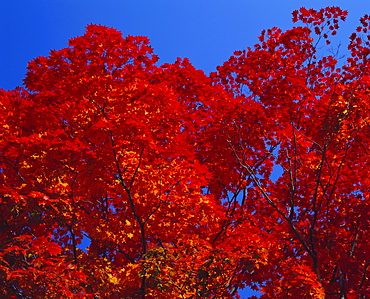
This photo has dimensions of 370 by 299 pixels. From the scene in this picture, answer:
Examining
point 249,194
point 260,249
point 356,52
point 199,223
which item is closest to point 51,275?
point 199,223

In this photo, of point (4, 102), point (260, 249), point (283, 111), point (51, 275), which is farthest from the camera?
point (283, 111)

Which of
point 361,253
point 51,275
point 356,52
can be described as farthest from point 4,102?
point 356,52

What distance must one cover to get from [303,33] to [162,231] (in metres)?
10.2

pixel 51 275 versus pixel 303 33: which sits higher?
pixel 303 33

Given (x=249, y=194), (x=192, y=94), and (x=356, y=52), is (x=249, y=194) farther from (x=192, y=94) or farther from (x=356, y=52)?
(x=356, y=52)

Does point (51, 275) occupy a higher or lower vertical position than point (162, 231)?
lower

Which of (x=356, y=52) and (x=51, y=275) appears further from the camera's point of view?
(x=356, y=52)

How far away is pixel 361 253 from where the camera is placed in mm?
11578

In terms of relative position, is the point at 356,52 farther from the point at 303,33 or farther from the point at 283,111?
the point at 283,111

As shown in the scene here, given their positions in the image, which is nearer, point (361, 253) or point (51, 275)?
point (51, 275)

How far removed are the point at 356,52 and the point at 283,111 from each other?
3426mm

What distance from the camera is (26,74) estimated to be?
12547 millimetres

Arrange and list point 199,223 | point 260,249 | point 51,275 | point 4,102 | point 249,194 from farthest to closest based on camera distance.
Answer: point 249,194 → point 4,102 → point 199,223 → point 260,249 → point 51,275

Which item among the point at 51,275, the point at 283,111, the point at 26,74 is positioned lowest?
the point at 51,275
